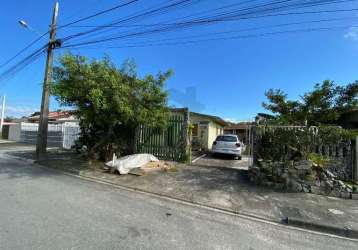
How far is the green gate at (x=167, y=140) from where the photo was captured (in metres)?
11.3

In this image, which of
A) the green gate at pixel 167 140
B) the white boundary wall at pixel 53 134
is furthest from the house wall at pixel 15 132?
the green gate at pixel 167 140

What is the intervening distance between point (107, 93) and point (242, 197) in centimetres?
573

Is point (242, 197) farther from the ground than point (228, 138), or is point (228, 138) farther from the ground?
point (228, 138)

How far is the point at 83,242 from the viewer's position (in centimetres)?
348

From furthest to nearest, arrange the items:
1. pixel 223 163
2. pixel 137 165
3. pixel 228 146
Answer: pixel 228 146 → pixel 223 163 → pixel 137 165

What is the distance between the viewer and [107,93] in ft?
27.7

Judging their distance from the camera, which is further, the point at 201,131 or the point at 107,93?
the point at 201,131

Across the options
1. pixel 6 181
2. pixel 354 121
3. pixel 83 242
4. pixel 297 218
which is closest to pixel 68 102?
pixel 6 181

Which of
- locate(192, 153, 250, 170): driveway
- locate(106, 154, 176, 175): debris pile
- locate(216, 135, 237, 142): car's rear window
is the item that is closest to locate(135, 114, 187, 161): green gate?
locate(192, 153, 250, 170): driveway

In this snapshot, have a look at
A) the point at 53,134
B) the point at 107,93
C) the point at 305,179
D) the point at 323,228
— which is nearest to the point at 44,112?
the point at 107,93

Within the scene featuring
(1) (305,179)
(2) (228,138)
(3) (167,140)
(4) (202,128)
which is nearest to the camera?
Result: (1) (305,179)

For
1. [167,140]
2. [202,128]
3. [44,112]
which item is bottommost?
[167,140]

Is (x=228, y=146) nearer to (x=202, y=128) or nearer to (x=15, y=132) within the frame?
(x=202, y=128)

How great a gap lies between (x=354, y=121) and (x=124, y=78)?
46.7 feet
